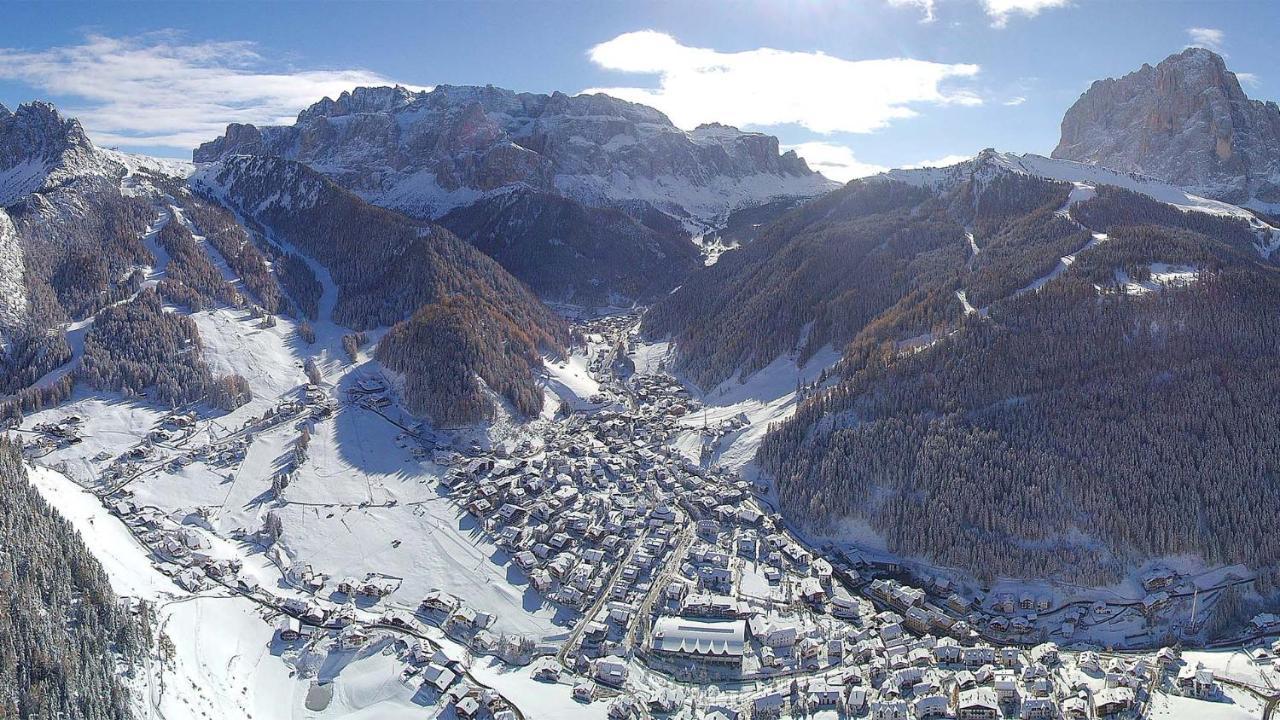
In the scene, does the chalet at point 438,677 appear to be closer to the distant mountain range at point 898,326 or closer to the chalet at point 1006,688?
the chalet at point 1006,688

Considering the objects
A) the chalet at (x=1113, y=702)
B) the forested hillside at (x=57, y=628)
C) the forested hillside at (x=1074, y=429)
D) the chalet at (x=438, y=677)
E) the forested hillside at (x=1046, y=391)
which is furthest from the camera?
the forested hillside at (x=1046, y=391)

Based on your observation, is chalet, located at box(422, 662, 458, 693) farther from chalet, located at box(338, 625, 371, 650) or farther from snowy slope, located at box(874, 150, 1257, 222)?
snowy slope, located at box(874, 150, 1257, 222)

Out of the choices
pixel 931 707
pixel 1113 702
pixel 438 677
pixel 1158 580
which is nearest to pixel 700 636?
pixel 931 707

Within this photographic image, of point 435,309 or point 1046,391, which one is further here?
point 435,309

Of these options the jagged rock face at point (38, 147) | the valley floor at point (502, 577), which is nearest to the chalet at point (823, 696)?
the valley floor at point (502, 577)

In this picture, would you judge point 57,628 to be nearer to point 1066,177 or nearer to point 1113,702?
point 1113,702

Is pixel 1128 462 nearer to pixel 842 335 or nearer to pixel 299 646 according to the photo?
pixel 842 335

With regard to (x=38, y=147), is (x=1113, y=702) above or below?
below

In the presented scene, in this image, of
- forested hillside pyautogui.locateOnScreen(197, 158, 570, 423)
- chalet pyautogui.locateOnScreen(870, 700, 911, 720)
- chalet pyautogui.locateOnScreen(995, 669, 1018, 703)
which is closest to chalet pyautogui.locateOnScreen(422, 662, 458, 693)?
chalet pyautogui.locateOnScreen(870, 700, 911, 720)

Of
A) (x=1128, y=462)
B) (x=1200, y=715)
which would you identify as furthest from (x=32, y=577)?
(x=1128, y=462)
